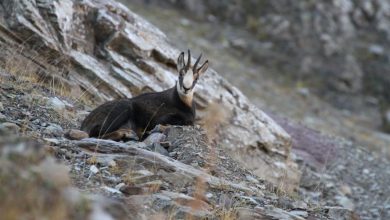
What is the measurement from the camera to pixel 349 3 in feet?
95.9

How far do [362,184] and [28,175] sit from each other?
41.1 feet

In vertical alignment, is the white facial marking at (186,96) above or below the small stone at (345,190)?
above

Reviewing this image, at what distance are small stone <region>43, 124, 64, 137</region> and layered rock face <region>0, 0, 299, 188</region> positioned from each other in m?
3.28

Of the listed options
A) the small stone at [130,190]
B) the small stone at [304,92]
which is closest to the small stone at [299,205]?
the small stone at [130,190]

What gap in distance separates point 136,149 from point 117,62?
17.5 feet

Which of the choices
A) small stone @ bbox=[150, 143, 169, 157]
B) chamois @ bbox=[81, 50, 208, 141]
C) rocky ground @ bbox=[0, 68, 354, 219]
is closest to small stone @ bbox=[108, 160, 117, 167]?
rocky ground @ bbox=[0, 68, 354, 219]

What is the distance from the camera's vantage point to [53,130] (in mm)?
8328

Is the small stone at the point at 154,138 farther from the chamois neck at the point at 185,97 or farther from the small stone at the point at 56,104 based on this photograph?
the chamois neck at the point at 185,97

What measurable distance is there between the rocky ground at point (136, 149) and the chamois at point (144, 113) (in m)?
0.43

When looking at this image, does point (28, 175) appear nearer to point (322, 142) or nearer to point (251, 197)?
point (251, 197)

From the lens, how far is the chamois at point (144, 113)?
31.5 feet

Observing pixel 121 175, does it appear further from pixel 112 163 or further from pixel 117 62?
pixel 117 62

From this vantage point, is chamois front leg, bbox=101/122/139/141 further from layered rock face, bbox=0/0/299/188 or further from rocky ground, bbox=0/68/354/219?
layered rock face, bbox=0/0/299/188

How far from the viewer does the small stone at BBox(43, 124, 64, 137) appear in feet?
26.9
